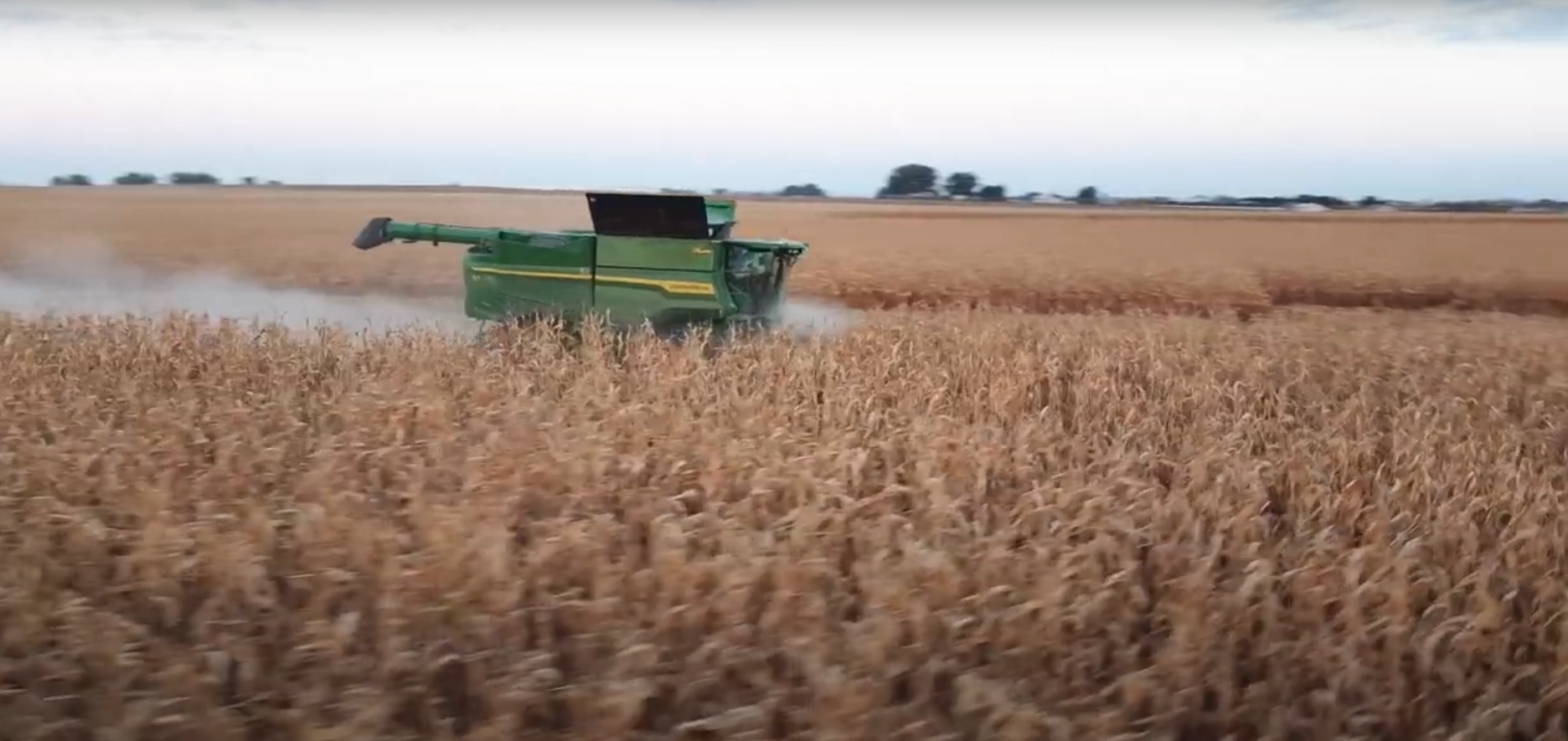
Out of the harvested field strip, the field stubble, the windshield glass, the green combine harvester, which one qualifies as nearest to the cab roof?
the green combine harvester

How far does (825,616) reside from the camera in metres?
3.37

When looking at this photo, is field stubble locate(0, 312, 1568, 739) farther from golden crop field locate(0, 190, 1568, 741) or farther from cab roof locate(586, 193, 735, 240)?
cab roof locate(586, 193, 735, 240)

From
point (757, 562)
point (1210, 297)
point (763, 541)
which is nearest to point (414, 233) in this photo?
point (763, 541)

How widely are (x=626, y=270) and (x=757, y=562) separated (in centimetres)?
469

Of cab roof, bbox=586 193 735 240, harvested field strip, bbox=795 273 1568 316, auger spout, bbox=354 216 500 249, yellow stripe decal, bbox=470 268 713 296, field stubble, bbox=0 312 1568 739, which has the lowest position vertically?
field stubble, bbox=0 312 1568 739

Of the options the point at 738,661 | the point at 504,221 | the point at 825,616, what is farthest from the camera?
the point at 504,221

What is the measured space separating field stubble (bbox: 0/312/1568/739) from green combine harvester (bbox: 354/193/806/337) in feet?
5.62

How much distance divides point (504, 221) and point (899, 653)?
530 inches

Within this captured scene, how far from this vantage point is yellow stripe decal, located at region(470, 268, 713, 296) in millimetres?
7887

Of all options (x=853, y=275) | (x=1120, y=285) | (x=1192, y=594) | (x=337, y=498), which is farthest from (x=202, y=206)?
(x=1192, y=594)

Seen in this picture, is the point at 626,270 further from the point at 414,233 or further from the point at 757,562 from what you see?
the point at 757,562

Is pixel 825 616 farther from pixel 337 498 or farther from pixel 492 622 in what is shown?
pixel 337 498

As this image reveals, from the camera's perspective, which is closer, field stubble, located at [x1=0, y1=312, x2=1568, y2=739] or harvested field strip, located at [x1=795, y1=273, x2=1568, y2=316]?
field stubble, located at [x1=0, y1=312, x2=1568, y2=739]

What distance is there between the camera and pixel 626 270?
8.01 metres
